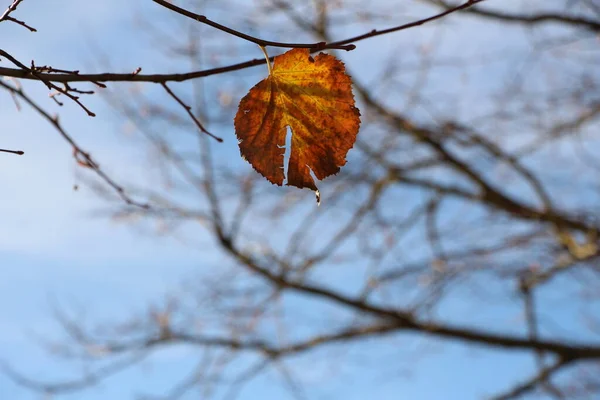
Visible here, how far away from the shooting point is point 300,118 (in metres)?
0.73

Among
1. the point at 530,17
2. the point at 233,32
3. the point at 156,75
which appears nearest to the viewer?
the point at 233,32

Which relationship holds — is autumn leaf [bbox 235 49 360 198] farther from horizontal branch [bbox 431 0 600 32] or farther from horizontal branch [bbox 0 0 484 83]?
horizontal branch [bbox 431 0 600 32]

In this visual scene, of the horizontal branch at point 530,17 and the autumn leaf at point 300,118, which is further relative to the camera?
the horizontal branch at point 530,17

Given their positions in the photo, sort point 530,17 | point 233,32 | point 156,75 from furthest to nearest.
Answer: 1. point 530,17
2. point 156,75
3. point 233,32

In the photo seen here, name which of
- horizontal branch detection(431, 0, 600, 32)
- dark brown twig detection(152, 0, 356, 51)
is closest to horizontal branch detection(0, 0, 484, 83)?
dark brown twig detection(152, 0, 356, 51)

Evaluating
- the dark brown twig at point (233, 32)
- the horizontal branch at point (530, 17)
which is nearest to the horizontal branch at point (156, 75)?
the dark brown twig at point (233, 32)

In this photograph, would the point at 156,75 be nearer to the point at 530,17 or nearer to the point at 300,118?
the point at 300,118

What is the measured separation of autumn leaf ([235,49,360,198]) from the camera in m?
0.70

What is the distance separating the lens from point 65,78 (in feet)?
2.18

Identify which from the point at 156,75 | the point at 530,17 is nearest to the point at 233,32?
the point at 156,75

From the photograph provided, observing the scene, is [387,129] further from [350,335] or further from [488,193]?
[350,335]

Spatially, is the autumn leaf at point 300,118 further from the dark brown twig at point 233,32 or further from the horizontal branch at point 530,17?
the horizontal branch at point 530,17

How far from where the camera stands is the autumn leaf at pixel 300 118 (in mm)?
696

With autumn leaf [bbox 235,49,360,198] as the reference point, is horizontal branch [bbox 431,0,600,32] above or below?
above
